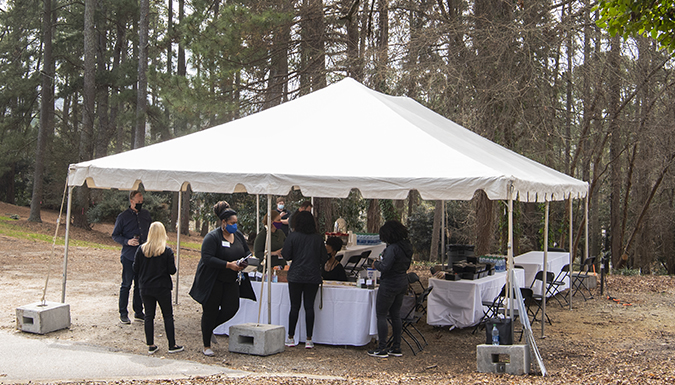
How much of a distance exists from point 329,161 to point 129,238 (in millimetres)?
2781

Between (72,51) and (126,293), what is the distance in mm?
27558

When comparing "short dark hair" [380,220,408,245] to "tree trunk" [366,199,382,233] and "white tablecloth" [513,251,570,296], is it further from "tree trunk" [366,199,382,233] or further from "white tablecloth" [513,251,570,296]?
"tree trunk" [366,199,382,233]

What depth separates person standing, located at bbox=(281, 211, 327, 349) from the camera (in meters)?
6.40

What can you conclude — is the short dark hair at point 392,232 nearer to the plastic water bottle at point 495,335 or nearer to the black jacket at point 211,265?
the plastic water bottle at point 495,335

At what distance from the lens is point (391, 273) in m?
6.21

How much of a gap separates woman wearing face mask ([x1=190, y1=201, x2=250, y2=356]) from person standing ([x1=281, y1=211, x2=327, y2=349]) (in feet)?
1.83

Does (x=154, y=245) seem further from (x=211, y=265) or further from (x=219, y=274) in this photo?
(x=219, y=274)

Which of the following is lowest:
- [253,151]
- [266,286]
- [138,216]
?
[266,286]

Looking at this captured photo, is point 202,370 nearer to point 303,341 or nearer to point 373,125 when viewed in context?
point 303,341

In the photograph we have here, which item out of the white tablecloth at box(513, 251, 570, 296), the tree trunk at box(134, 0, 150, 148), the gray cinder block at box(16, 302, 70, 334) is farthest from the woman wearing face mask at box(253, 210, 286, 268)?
the tree trunk at box(134, 0, 150, 148)

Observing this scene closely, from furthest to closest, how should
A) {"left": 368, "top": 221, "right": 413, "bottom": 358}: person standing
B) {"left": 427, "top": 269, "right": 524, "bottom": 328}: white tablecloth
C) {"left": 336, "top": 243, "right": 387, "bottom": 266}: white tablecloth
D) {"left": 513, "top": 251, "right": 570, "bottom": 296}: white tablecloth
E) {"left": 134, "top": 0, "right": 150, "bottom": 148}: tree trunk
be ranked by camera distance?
{"left": 134, "top": 0, "right": 150, "bottom": 148}: tree trunk, {"left": 513, "top": 251, "right": 570, "bottom": 296}: white tablecloth, {"left": 336, "top": 243, "right": 387, "bottom": 266}: white tablecloth, {"left": 427, "top": 269, "right": 524, "bottom": 328}: white tablecloth, {"left": 368, "top": 221, "right": 413, "bottom": 358}: person standing

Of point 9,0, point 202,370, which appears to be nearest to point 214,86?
point 202,370

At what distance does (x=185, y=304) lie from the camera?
915 cm

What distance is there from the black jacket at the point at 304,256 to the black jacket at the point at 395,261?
67cm
